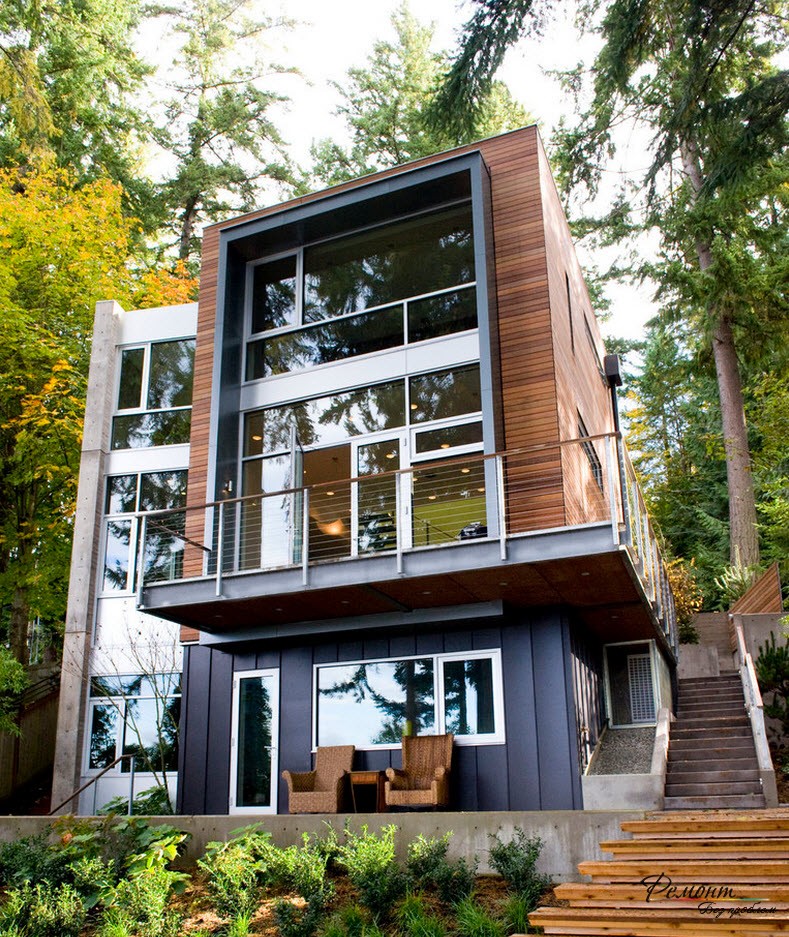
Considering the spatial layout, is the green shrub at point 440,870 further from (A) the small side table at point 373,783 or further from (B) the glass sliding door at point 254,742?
(B) the glass sliding door at point 254,742

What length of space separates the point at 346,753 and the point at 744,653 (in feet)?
20.9

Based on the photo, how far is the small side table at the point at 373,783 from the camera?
37.3 feet

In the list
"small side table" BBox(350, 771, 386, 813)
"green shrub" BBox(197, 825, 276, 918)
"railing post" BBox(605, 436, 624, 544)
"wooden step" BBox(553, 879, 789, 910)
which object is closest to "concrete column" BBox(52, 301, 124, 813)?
"small side table" BBox(350, 771, 386, 813)

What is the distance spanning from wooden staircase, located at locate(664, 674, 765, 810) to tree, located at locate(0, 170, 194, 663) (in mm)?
12456

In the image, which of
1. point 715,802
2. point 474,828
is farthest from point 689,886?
point 715,802

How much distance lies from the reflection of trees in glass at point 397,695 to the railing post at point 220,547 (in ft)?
6.80

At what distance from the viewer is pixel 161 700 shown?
13867mm

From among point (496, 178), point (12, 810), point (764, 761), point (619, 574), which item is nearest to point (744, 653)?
point (764, 761)

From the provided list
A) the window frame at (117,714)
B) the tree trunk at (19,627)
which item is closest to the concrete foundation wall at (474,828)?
the window frame at (117,714)

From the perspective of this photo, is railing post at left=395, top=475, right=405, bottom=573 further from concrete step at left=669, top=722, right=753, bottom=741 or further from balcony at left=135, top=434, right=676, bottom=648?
concrete step at left=669, top=722, right=753, bottom=741

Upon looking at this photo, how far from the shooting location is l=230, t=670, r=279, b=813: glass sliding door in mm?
12570

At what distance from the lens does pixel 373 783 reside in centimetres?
1160

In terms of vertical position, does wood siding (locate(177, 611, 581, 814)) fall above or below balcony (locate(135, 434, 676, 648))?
below

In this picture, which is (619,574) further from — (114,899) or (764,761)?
(114,899)
